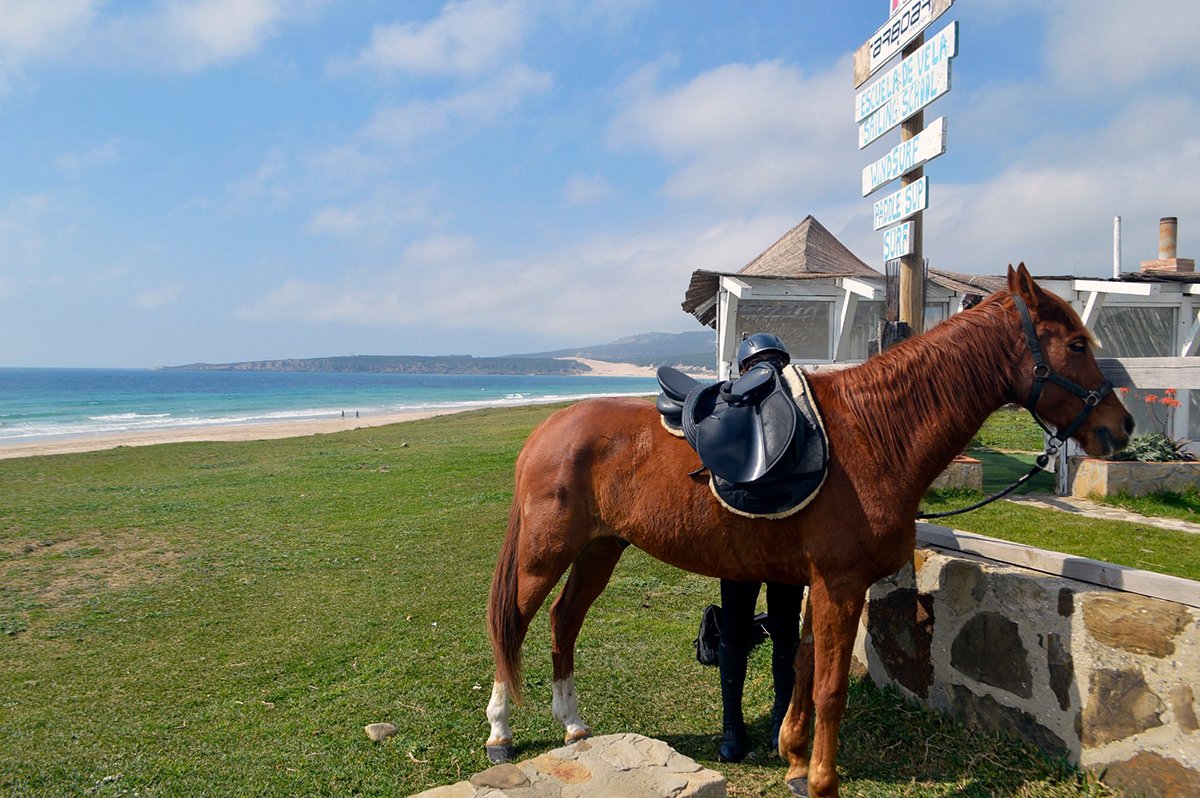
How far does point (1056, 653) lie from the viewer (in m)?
2.99

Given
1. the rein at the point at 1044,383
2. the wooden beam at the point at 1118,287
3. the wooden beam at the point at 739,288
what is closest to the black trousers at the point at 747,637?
the rein at the point at 1044,383

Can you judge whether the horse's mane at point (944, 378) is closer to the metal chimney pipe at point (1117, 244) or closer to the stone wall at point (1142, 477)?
the stone wall at point (1142, 477)

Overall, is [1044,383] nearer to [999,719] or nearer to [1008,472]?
[999,719]

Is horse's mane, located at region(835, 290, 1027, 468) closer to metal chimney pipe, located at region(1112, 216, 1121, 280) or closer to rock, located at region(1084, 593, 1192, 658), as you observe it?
rock, located at region(1084, 593, 1192, 658)

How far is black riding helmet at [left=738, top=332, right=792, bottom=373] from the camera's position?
346 cm

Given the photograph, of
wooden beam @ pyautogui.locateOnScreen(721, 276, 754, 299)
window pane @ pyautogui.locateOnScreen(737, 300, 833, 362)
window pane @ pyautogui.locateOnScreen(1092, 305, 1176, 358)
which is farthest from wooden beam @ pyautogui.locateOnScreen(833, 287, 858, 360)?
window pane @ pyautogui.locateOnScreen(1092, 305, 1176, 358)

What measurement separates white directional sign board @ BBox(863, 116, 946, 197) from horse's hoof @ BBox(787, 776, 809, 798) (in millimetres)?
6060

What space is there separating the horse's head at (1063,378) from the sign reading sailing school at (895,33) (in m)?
5.41

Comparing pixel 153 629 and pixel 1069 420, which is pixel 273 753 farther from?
pixel 1069 420

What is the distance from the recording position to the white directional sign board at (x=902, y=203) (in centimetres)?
731

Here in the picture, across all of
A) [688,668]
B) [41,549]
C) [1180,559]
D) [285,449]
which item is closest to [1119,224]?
[1180,559]

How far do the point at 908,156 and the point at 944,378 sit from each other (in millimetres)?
5428

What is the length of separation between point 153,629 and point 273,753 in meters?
2.95

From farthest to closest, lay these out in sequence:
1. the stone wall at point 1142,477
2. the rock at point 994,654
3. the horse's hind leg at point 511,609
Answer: the stone wall at point 1142,477, the horse's hind leg at point 511,609, the rock at point 994,654
